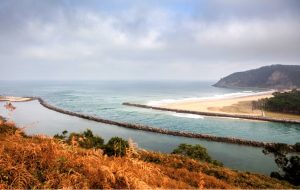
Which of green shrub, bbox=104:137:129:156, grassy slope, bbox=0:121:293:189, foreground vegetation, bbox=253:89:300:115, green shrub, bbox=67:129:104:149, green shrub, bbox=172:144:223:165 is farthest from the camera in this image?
foreground vegetation, bbox=253:89:300:115

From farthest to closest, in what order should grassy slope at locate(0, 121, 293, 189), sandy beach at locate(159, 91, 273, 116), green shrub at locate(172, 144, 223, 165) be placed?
sandy beach at locate(159, 91, 273, 116), green shrub at locate(172, 144, 223, 165), grassy slope at locate(0, 121, 293, 189)

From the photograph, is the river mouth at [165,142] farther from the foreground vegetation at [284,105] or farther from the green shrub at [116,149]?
the foreground vegetation at [284,105]

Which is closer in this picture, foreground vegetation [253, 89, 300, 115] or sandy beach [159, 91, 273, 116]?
foreground vegetation [253, 89, 300, 115]

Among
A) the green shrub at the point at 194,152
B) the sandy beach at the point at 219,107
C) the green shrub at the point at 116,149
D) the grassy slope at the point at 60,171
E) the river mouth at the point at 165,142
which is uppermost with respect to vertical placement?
the grassy slope at the point at 60,171

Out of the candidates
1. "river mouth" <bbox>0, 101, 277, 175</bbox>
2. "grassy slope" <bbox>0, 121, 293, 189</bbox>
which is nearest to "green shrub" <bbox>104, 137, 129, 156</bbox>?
"grassy slope" <bbox>0, 121, 293, 189</bbox>

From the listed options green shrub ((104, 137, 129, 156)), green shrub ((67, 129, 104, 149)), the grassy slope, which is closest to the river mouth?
green shrub ((67, 129, 104, 149))

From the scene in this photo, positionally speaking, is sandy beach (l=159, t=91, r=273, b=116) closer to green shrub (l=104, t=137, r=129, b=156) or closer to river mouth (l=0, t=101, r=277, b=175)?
river mouth (l=0, t=101, r=277, b=175)

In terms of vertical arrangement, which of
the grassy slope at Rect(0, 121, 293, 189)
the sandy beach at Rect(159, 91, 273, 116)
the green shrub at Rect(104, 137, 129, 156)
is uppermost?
the grassy slope at Rect(0, 121, 293, 189)

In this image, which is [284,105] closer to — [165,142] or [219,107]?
[219,107]

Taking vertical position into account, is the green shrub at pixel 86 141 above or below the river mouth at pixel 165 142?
above

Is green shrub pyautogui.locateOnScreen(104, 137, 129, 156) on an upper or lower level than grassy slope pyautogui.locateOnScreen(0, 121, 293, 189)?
lower

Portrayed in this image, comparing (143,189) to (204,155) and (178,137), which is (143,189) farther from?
(178,137)

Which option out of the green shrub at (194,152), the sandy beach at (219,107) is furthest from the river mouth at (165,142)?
the sandy beach at (219,107)

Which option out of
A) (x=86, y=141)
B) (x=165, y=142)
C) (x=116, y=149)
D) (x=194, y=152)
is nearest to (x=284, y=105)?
(x=165, y=142)
